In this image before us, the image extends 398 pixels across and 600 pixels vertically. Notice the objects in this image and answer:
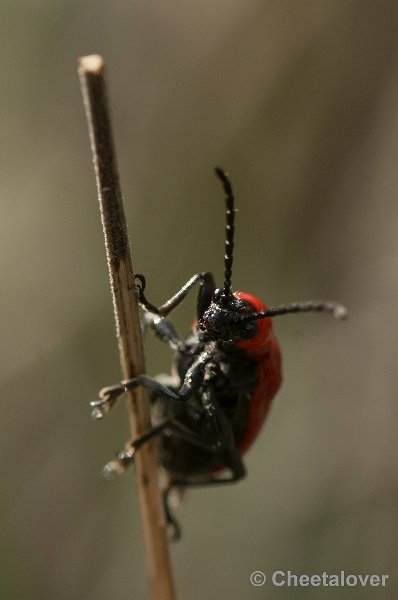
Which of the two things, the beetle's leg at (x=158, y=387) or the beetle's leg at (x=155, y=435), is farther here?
the beetle's leg at (x=155, y=435)

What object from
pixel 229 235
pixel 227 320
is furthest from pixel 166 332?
pixel 229 235

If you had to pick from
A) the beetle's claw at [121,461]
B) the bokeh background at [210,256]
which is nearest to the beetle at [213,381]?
the beetle's claw at [121,461]

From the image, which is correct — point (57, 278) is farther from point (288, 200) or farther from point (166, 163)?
point (288, 200)

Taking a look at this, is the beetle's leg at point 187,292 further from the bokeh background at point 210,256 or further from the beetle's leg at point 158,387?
the bokeh background at point 210,256

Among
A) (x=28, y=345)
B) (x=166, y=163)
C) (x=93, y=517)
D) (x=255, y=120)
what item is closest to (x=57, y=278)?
(x=28, y=345)

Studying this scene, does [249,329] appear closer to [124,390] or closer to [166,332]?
[166,332]

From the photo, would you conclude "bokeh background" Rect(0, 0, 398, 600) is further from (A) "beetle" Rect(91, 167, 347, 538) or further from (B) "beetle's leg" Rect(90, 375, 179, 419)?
(B) "beetle's leg" Rect(90, 375, 179, 419)
